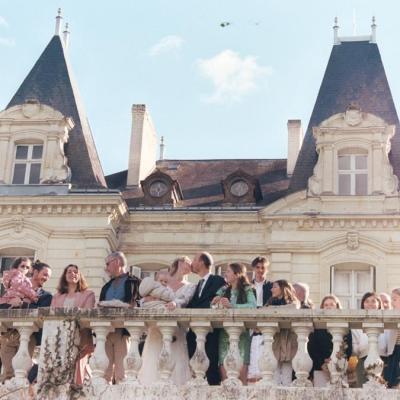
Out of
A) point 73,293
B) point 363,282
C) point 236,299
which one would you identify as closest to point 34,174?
point 363,282

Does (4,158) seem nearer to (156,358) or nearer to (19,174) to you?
(19,174)

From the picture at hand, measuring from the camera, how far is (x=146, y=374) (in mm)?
9312

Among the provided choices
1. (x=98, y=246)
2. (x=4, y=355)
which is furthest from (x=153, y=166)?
(x=4, y=355)

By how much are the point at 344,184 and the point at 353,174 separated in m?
0.30

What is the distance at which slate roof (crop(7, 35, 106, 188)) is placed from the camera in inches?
1014

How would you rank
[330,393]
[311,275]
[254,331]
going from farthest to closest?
[311,275]
[254,331]
[330,393]

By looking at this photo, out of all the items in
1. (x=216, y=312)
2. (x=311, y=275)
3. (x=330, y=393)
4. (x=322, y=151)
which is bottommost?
(x=330, y=393)

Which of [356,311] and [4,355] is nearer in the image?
[356,311]

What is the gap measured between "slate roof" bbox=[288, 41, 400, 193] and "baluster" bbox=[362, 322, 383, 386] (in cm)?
1593

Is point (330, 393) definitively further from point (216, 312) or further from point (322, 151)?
point (322, 151)

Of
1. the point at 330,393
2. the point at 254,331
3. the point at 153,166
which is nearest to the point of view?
the point at 330,393

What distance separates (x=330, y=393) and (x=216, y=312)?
3.76 ft

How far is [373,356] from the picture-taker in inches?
354

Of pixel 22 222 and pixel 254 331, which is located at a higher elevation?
pixel 22 222
